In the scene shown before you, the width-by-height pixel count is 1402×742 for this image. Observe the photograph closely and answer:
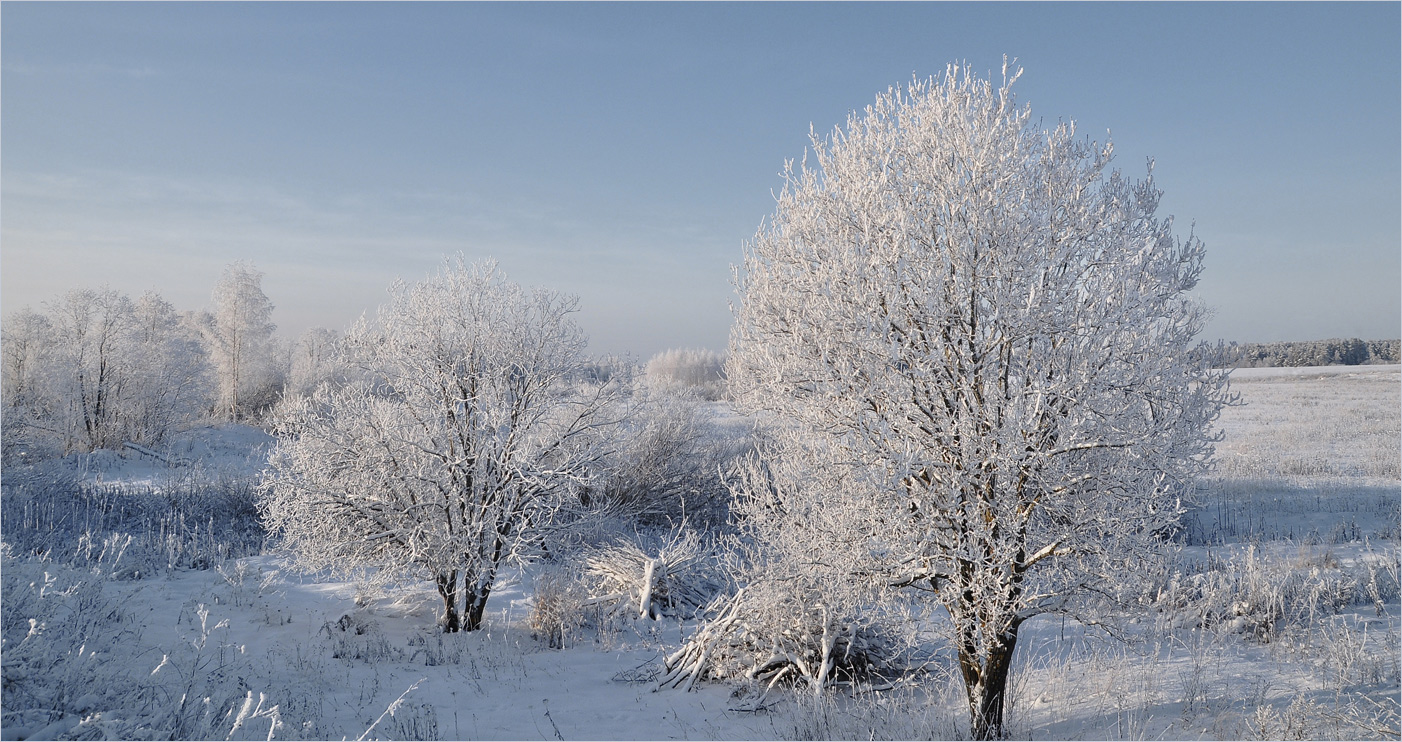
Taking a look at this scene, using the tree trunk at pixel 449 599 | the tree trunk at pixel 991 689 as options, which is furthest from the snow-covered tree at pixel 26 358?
the tree trunk at pixel 991 689

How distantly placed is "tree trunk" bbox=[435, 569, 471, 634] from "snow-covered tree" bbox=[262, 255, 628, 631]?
1 centimetres

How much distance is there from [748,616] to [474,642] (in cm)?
313

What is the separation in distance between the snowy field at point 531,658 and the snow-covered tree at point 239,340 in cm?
1769

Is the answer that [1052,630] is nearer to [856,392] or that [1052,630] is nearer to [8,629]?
[856,392]

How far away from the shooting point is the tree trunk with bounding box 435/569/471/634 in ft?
24.8

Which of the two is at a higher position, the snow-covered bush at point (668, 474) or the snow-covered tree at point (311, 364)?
the snow-covered tree at point (311, 364)

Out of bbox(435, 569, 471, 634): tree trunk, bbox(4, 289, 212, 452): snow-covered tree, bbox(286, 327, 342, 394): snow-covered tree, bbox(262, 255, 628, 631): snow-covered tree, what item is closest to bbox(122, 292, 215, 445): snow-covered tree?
bbox(4, 289, 212, 452): snow-covered tree

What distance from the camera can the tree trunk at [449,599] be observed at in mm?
7566

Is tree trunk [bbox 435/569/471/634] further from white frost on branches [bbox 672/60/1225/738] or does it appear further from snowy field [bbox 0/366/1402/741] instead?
white frost on branches [bbox 672/60/1225/738]

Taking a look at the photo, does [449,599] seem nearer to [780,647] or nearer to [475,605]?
[475,605]

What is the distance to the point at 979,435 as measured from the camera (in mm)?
4258

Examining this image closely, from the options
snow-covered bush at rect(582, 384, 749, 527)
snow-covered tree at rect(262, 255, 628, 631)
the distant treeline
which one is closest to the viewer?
snow-covered tree at rect(262, 255, 628, 631)

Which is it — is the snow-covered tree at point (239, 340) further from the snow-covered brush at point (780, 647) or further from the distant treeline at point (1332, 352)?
the distant treeline at point (1332, 352)

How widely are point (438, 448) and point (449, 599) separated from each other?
5.79 ft
